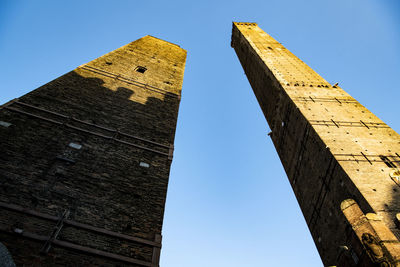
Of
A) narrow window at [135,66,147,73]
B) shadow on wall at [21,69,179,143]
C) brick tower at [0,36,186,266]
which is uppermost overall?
narrow window at [135,66,147,73]

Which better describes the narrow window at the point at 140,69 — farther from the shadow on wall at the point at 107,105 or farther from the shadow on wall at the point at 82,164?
the shadow on wall at the point at 82,164

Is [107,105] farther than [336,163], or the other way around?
[107,105]

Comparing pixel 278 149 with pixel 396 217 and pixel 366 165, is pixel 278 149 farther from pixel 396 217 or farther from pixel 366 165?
pixel 396 217

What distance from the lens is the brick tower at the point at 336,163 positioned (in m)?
4.39

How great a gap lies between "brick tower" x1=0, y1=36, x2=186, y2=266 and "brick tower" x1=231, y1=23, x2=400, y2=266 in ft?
11.9

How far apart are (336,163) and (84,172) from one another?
5.73 m

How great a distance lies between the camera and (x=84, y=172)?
4.90m

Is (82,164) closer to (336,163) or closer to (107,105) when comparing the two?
(107,105)

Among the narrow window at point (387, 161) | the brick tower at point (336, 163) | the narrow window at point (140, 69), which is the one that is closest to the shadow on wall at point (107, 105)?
the narrow window at point (140, 69)

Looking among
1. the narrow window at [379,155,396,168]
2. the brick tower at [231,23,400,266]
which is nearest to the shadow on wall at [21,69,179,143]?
the brick tower at [231,23,400,266]

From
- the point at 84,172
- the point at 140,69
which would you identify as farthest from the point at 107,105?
the point at 140,69

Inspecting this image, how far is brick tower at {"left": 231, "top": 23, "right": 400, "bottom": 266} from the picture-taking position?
4.39 meters

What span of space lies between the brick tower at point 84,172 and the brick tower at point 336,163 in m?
3.62

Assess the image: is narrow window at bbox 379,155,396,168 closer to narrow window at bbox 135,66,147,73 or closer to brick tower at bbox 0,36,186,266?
brick tower at bbox 0,36,186,266
